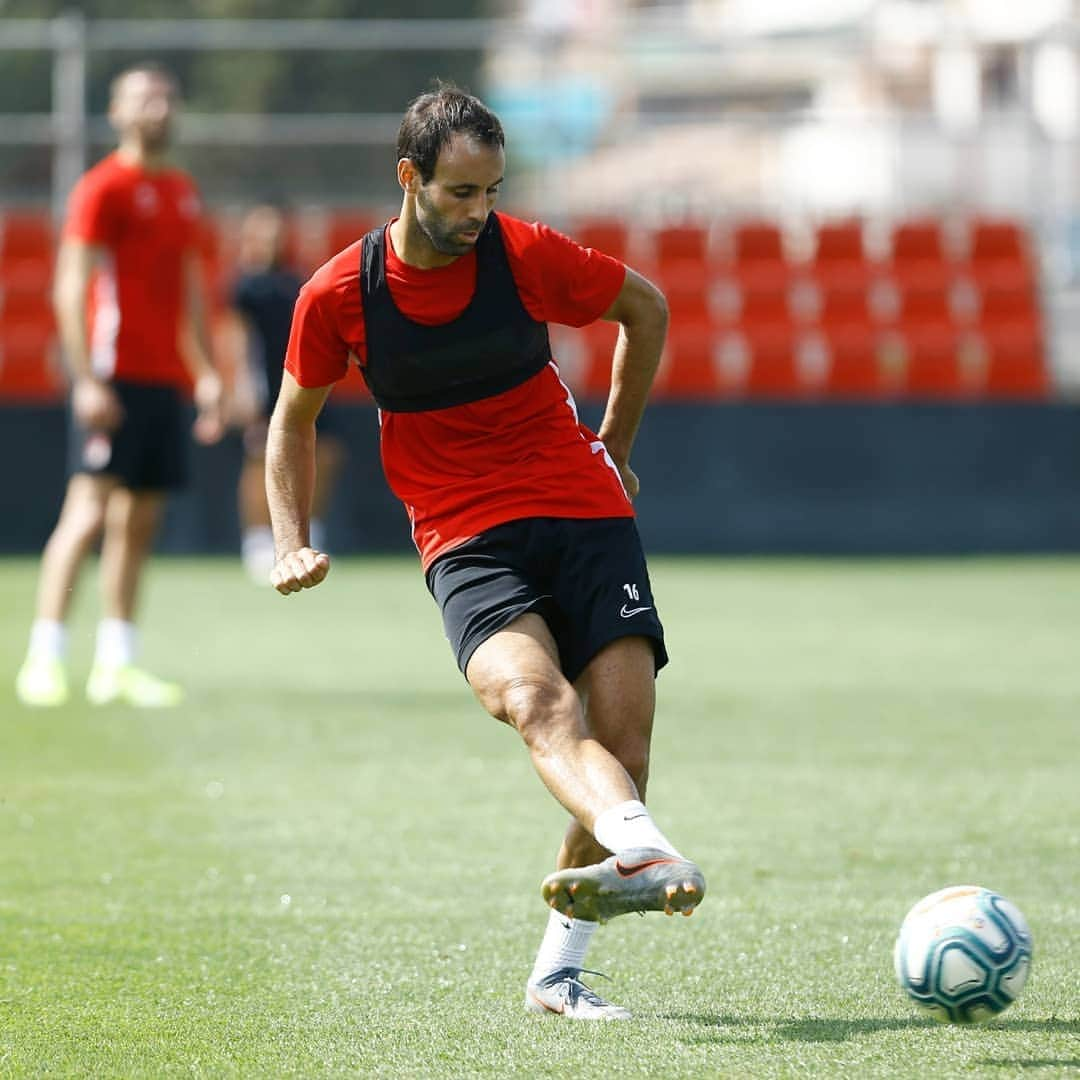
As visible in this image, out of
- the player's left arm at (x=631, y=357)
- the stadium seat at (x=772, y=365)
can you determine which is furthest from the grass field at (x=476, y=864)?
the stadium seat at (x=772, y=365)

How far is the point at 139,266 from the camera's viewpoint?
9773mm

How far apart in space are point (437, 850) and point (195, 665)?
516 centimetres

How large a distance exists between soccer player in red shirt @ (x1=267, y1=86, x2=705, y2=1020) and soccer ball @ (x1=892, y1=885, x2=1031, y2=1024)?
2.09 feet

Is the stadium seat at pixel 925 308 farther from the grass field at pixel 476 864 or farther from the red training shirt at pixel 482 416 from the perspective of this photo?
the red training shirt at pixel 482 416

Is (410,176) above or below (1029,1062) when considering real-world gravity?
above

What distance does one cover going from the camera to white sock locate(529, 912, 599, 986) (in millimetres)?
4570

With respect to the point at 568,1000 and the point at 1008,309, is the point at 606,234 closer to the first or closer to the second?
the point at 1008,309

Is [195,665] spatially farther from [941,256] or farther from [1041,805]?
[941,256]

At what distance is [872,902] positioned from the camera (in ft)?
18.3

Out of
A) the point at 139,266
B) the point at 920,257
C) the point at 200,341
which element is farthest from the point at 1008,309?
Result: the point at 139,266

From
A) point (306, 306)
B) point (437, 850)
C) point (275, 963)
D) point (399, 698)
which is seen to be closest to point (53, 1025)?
point (275, 963)

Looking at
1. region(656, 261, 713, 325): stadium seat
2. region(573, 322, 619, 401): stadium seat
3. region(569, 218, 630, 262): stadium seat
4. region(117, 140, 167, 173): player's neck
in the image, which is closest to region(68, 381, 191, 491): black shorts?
region(117, 140, 167, 173): player's neck

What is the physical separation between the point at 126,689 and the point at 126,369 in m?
1.45

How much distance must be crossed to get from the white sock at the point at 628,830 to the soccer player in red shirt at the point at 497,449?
236 mm
